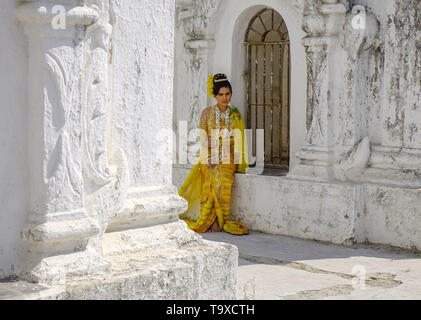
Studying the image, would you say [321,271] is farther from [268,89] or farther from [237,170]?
[268,89]

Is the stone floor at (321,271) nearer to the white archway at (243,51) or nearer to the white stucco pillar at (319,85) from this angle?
the white stucco pillar at (319,85)

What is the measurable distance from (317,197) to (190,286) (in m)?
3.85

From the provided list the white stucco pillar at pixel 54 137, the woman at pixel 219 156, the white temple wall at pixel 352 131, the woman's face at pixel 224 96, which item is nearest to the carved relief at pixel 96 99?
the white stucco pillar at pixel 54 137

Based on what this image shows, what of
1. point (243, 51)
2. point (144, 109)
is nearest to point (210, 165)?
point (243, 51)

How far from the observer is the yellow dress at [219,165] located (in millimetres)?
7961

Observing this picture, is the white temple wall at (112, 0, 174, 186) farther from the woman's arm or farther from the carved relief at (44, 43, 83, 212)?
the woman's arm

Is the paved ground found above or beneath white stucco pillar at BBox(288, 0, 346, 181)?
beneath

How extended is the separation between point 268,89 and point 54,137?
18.6 ft

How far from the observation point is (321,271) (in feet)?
19.5

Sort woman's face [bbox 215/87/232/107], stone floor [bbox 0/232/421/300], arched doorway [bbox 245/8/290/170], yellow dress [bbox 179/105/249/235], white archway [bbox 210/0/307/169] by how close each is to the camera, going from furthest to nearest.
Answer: arched doorway [bbox 245/8/290/170]
woman's face [bbox 215/87/232/107]
yellow dress [bbox 179/105/249/235]
white archway [bbox 210/0/307/169]
stone floor [bbox 0/232/421/300]

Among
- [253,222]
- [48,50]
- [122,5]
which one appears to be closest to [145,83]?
[122,5]

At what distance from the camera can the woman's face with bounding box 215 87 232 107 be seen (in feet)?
26.5

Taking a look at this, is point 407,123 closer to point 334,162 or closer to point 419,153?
point 419,153

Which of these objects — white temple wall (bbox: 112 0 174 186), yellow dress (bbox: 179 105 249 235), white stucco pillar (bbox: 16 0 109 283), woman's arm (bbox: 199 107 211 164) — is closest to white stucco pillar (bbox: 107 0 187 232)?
white temple wall (bbox: 112 0 174 186)
